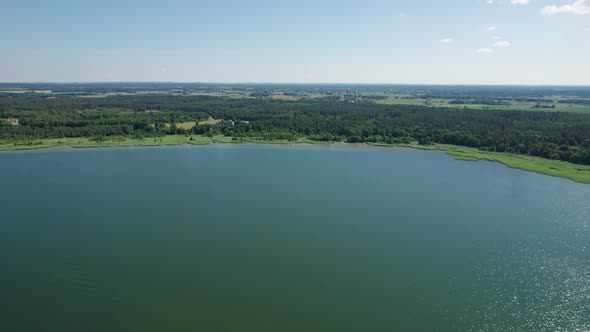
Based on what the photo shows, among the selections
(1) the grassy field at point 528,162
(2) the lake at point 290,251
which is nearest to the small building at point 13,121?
(2) the lake at point 290,251

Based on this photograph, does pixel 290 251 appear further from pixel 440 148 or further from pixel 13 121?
pixel 13 121

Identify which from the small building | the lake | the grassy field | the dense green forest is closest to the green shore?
the grassy field

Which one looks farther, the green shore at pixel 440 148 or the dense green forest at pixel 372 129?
the dense green forest at pixel 372 129

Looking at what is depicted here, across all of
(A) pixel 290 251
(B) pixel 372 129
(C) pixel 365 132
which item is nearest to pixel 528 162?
(C) pixel 365 132

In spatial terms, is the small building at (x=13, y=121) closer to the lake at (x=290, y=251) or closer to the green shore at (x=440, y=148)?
the green shore at (x=440, y=148)

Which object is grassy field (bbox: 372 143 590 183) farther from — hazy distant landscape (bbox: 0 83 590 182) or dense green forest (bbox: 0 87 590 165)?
dense green forest (bbox: 0 87 590 165)

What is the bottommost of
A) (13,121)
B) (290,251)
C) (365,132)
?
(290,251)
